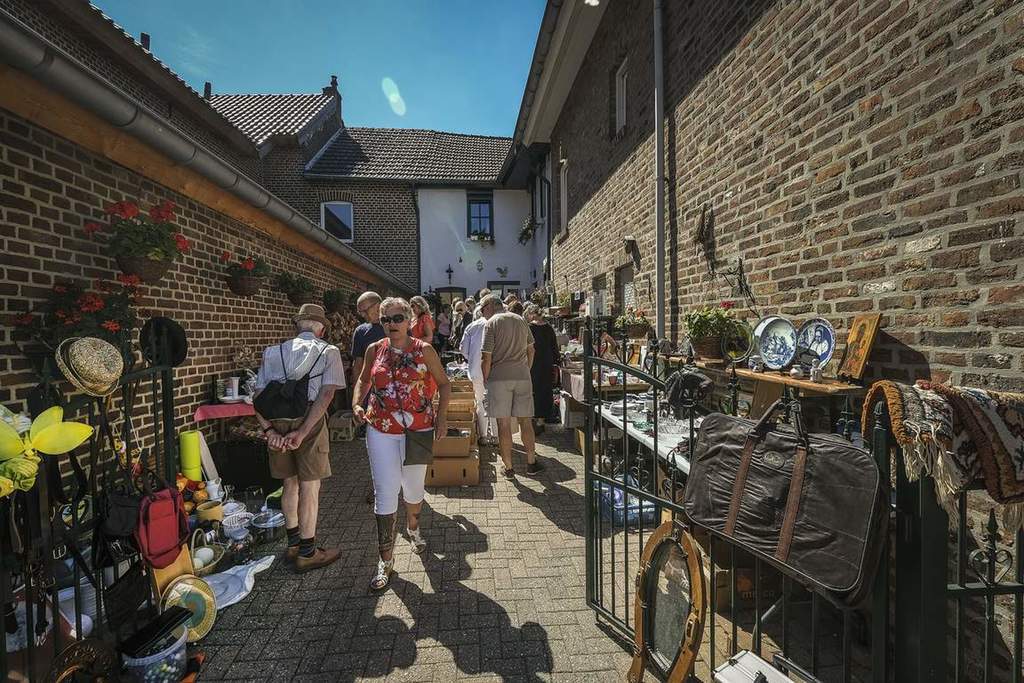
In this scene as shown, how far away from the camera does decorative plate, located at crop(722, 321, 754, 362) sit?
3.45 meters

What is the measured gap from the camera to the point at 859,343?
2445mm

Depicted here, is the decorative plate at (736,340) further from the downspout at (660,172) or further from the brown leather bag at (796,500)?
the brown leather bag at (796,500)

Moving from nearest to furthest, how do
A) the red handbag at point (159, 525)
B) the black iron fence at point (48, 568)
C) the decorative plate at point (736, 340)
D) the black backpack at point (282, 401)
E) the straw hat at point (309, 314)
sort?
the black iron fence at point (48, 568)
the red handbag at point (159, 525)
the black backpack at point (282, 401)
the straw hat at point (309, 314)
the decorative plate at point (736, 340)

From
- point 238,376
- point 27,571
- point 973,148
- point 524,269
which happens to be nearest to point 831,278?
point 973,148

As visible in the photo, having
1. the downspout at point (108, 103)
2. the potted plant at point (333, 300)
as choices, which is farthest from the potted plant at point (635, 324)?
the potted plant at point (333, 300)

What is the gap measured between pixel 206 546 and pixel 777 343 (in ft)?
14.3

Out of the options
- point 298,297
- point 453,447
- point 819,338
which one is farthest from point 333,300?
point 819,338

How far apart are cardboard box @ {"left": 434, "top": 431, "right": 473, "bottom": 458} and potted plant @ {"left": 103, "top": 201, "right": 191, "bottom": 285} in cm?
285

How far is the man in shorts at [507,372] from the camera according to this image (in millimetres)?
4629

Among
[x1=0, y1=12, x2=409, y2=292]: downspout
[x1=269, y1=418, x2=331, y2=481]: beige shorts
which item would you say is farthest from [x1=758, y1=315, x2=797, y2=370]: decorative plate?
[x1=0, y1=12, x2=409, y2=292]: downspout

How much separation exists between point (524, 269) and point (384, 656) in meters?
14.4

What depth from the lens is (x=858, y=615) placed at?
8.33 feet

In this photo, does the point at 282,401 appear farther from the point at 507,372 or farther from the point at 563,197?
the point at 563,197

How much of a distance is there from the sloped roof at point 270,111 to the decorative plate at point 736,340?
14.3 metres
